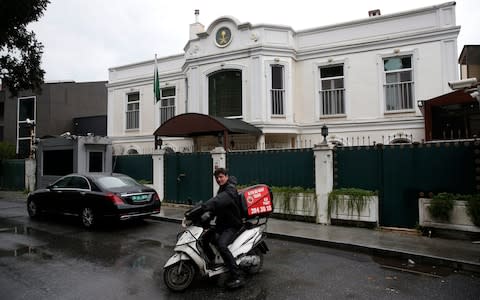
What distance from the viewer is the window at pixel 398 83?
14.1 metres

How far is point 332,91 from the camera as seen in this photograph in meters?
15.4

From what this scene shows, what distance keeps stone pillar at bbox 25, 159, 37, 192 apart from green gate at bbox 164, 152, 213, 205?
9.94 m

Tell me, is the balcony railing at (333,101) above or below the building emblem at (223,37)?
below

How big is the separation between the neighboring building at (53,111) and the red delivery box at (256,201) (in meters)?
28.2

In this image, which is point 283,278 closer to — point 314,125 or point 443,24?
point 314,125

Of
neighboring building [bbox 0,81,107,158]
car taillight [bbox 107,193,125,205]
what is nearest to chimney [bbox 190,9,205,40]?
car taillight [bbox 107,193,125,205]

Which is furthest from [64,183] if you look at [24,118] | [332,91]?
[24,118]

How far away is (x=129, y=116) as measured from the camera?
20.3 metres

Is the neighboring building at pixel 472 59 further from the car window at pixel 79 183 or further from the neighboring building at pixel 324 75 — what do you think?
the car window at pixel 79 183

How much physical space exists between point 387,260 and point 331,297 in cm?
242

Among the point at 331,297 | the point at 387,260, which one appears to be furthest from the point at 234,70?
the point at 331,297

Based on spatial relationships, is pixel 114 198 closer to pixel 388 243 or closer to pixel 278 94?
pixel 388 243

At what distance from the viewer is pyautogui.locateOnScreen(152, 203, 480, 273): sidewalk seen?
6277 millimetres

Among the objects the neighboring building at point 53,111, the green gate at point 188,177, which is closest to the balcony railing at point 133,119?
the green gate at point 188,177
